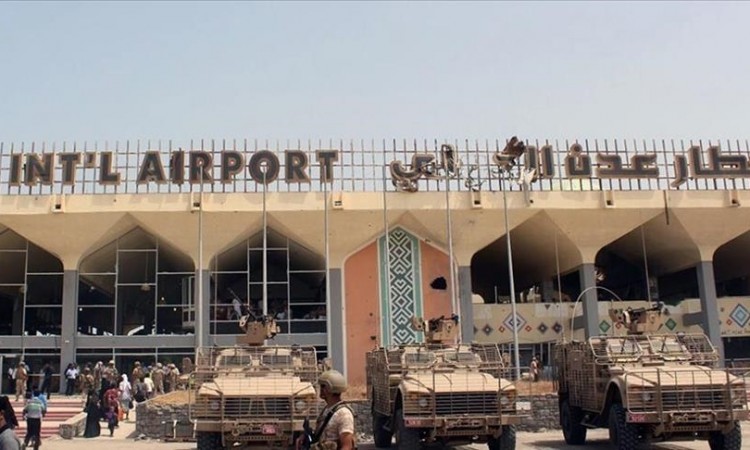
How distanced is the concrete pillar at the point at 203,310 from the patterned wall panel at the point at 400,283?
7.05 m

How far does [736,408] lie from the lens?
13336 millimetres

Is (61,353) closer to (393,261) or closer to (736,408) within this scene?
(393,261)

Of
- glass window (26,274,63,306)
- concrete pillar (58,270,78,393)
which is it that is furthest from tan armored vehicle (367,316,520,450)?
glass window (26,274,63,306)

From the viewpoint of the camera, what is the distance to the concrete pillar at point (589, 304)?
3503 centimetres

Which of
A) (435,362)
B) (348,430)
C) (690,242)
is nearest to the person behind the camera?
(348,430)

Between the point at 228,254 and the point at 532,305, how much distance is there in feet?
43.7

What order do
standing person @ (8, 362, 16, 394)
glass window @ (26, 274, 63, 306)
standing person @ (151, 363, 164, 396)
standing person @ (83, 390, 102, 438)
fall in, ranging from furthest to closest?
glass window @ (26, 274, 63, 306) → standing person @ (8, 362, 16, 394) → standing person @ (151, 363, 164, 396) → standing person @ (83, 390, 102, 438)

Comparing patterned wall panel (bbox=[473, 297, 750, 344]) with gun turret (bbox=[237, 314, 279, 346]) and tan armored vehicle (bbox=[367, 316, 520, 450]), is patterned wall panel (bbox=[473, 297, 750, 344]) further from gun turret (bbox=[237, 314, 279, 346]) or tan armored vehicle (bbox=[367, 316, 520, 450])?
tan armored vehicle (bbox=[367, 316, 520, 450])

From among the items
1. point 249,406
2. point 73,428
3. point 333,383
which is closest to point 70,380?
point 73,428

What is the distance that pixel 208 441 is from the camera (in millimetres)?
13500

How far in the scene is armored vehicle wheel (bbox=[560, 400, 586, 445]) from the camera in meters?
16.6

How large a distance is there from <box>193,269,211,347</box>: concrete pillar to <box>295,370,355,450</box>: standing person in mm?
26443

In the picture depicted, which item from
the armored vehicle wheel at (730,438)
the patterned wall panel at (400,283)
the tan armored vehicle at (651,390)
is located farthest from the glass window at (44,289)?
the armored vehicle wheel at (730,438)

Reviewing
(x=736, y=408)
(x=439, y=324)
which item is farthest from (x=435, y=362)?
(x=736, y=408)
